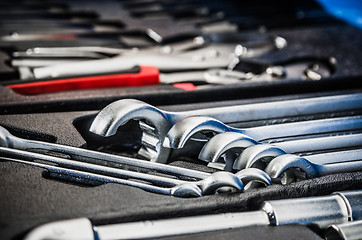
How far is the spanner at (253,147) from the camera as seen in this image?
91 centimetres

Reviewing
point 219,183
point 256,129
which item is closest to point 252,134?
point 256,129

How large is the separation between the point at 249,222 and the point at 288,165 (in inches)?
6.9

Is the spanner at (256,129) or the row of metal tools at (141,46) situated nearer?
the spanner at (256,129)

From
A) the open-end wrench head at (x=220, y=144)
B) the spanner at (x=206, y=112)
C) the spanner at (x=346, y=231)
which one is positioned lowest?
the spanner at (x=346, y=231)

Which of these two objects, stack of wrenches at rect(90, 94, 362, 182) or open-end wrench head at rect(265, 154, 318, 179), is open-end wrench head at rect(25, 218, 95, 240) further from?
open-end wrench head at rect(265, 154, 318, 179)

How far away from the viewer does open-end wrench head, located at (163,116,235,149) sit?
896 millimetres

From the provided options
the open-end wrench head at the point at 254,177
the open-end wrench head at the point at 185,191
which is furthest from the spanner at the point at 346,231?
the open-end wrench head at the point at 185,191

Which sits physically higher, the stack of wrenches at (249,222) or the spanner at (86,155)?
the spanner at (86,155)

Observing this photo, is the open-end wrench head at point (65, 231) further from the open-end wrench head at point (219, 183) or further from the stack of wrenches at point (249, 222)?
the open-end wrench head at point (219, 183)

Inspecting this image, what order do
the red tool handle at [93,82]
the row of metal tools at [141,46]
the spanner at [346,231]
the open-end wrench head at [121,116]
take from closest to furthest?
the spanner at [346,231]
the open-end wrench head at [121,116]
the red tool handle at [93,82]
the row of metal tools at [141,46]

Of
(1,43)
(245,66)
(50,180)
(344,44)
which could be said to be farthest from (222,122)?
(1,43)

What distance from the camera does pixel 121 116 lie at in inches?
34.6

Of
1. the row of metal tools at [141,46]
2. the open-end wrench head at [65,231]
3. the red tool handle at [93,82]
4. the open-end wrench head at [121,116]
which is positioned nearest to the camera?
the open-end wrench head at [65,231]

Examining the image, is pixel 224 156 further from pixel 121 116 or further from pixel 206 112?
pixel 121 116
